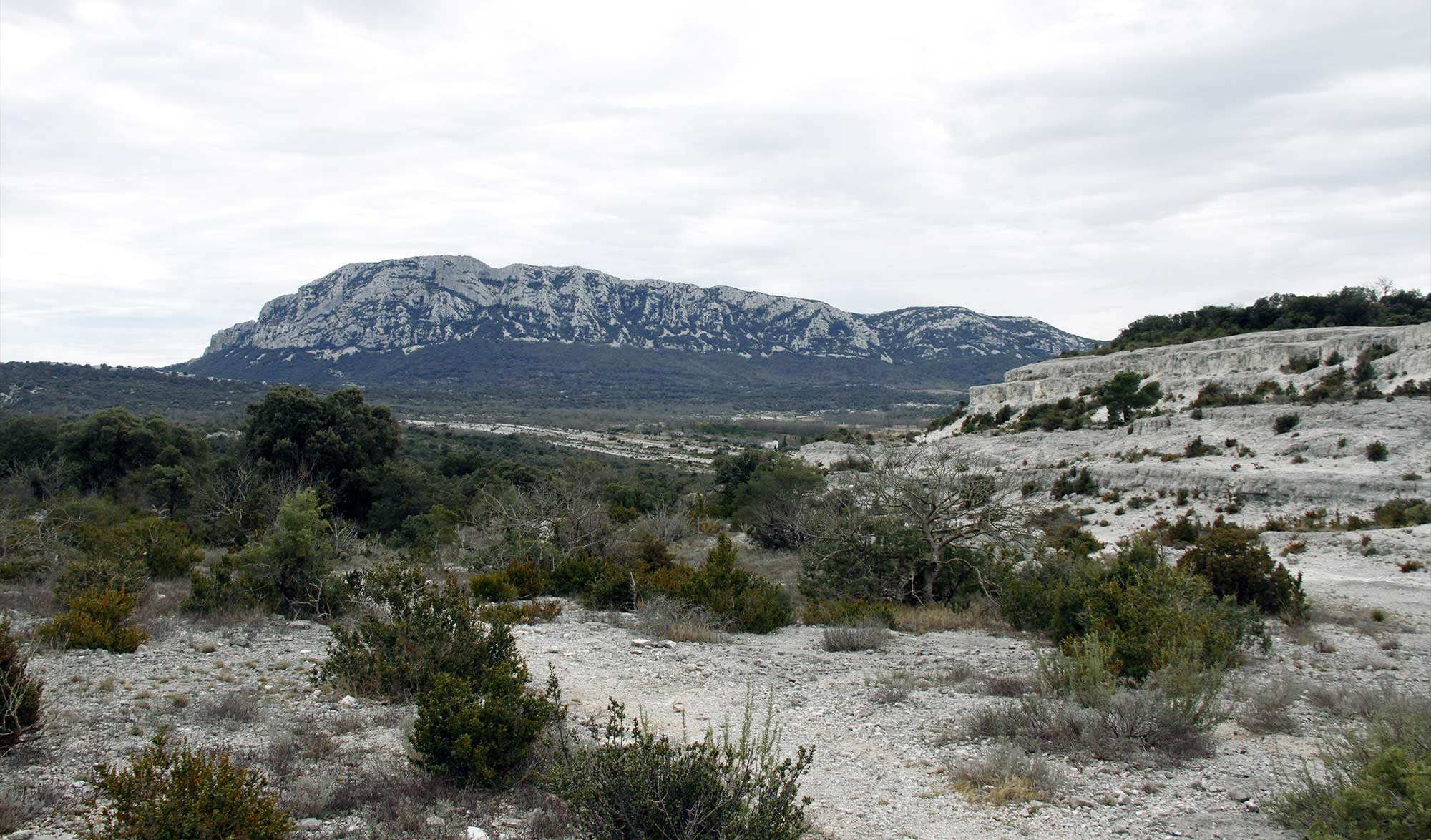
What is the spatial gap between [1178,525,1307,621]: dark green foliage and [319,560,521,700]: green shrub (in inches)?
352

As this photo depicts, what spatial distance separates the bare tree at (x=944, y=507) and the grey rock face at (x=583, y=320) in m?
136

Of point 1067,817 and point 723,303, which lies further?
point 723,303

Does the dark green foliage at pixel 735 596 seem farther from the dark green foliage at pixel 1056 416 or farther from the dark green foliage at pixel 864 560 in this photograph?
the dark green foliage at pixel 1056 416

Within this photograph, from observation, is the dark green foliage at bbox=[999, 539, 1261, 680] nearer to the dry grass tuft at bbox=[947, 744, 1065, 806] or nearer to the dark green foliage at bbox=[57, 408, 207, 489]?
the dry grass tuft at bbox=[947, 744, 1065, 806]

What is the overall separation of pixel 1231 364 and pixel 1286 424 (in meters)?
11.2

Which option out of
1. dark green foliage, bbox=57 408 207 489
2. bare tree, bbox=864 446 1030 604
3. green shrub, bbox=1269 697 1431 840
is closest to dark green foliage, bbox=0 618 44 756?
green shrub, bbox=1269 697 1431 840

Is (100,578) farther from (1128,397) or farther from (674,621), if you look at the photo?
(1128,397)

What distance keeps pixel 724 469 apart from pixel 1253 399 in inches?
868

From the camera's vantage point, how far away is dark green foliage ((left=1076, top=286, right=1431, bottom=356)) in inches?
1708

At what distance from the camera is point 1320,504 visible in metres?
21.3

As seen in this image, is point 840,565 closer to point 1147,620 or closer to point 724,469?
point 1147,620

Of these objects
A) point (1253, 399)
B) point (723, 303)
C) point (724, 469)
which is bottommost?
point (724, 469)

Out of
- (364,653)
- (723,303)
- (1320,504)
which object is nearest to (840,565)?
(364,653)

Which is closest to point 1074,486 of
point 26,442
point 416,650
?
point 416,650
